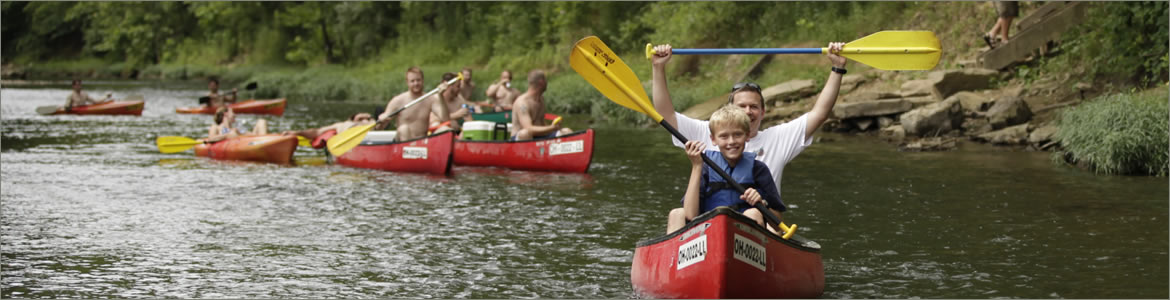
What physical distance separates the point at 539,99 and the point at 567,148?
2.24 feet

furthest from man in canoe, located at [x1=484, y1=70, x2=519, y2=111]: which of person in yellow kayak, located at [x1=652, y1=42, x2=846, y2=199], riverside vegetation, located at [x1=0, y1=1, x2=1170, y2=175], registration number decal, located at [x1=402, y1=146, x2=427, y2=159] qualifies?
person in yellow kayak, located at [x1=652, y1=42, x2=846, y2=199]

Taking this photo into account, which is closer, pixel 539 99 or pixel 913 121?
pixel 539 99

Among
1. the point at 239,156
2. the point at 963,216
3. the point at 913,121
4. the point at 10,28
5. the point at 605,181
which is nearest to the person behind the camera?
the point at 963,216

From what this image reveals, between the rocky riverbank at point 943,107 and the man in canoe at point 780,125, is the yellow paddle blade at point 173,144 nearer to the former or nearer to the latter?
the rocky riverbank at point 943,107

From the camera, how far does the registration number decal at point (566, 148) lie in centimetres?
1355

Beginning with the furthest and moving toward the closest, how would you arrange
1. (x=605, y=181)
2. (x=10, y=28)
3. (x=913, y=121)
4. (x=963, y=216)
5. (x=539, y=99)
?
(x=10, y=28) < (x=913, y=121) < (x=539, y=99) < (x=605, y=181) < (x=963, y=216)

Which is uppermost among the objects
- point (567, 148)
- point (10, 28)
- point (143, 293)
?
point (10, 28)

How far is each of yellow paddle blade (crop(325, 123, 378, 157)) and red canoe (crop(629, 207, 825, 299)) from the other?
8.80 meters

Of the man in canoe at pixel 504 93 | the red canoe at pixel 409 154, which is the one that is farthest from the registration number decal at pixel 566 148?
the man in canoe at pixel 504 93

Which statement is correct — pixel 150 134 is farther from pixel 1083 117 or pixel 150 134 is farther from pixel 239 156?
pixel 1083 117

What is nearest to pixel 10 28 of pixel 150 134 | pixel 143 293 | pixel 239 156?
pixel 150 134

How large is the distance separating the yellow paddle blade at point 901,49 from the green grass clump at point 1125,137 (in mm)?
6618

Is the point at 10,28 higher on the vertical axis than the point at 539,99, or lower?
higher

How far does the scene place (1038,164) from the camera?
13.8m
